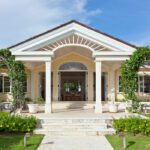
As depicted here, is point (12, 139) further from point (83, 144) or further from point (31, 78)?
point (31, 78)

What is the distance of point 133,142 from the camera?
1073 cm

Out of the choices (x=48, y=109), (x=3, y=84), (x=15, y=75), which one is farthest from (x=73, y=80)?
(x=15, y=75)

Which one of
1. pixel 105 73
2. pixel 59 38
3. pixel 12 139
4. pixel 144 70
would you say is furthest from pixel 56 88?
pixel 12 139

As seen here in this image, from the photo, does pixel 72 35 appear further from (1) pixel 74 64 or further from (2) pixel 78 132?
(2) pixel 78 132

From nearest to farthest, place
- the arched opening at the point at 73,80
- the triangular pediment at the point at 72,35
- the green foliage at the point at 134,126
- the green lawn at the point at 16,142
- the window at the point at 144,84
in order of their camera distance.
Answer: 1. the green lawn at the point at 16,142
2. the green foliage at the point at 134,126
3. the triangular pediment at the point at 72,35
4. the arched opening at the point at 73,80
5. the window at the point at 144,84

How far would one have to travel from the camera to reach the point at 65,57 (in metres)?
→ 22.8

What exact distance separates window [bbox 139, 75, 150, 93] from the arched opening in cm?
480

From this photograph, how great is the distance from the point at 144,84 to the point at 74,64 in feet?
20.7

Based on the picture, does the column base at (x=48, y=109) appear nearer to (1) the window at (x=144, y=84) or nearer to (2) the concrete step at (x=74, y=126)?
(2) the concrete step at (x=74, y=126)

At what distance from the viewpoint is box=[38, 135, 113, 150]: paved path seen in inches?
398

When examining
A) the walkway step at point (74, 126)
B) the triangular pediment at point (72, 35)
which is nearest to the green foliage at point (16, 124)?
the walkway step at point (74, 126)

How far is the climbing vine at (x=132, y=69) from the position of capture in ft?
55.8

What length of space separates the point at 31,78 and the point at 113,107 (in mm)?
8071

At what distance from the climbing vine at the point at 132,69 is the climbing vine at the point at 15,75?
257 inches
